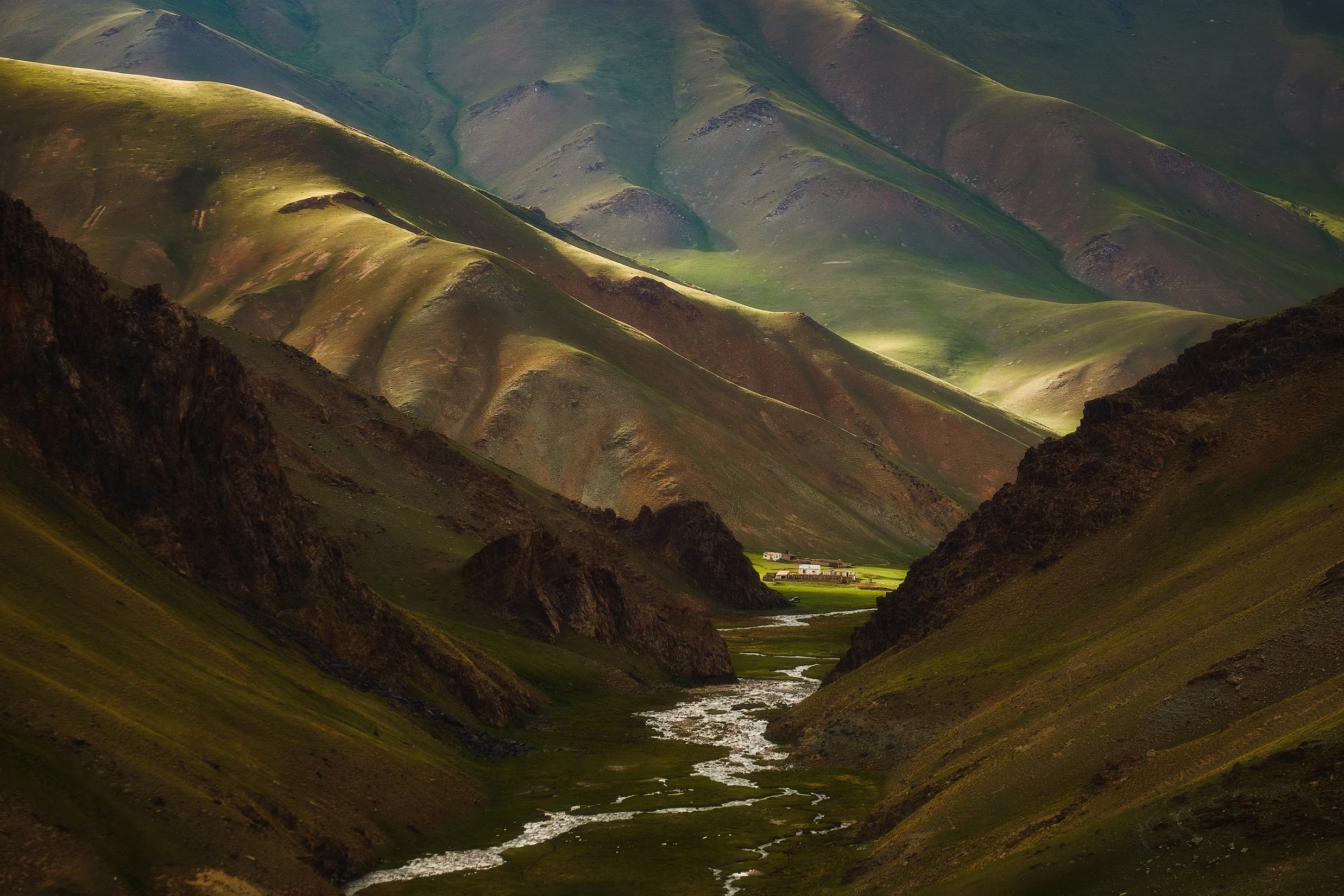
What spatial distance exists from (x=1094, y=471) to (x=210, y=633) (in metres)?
57.9

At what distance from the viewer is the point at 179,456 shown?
74062 millimetres

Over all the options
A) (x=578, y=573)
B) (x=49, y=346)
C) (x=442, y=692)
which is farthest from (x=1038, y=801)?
(x=578, y=573)

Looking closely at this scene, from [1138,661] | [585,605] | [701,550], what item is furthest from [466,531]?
[1138,661]

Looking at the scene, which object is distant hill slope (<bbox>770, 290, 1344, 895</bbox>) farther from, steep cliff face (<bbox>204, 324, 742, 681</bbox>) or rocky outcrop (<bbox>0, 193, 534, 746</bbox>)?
steep cliff face (<bbox>204, 324, 742, 681</bbox>)

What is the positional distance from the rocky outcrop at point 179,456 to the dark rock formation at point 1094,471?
3132 cm

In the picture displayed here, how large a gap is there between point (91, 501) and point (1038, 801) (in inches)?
1851

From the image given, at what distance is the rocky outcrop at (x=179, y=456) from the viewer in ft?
213

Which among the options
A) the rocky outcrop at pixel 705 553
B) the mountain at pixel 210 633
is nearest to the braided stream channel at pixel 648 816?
the mountain at pixel 210 633

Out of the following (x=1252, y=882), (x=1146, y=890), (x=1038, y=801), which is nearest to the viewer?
(x=1252, y=882)

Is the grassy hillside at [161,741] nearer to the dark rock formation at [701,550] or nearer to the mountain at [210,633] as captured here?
the mountain at [210,633]

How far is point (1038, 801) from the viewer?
50656 millimetres

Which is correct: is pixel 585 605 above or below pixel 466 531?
below

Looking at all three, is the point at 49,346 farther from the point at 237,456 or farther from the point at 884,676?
the point at 884,676

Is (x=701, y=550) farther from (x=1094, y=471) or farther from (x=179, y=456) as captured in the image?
(x=179, y=456)
